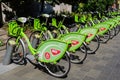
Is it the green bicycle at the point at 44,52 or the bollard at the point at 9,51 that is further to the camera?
the bollard at the point at 9,51

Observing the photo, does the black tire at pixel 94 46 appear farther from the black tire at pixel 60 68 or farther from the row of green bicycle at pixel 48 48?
the black tire at pixel 60 68

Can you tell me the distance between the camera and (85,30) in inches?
280

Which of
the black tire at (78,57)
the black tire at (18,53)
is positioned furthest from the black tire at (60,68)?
the black tire at (18,53)

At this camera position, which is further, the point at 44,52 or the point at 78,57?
the point at 78,57

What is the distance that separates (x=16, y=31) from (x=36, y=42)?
3.27 feet

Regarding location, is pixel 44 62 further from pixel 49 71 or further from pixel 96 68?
pixel 96 68

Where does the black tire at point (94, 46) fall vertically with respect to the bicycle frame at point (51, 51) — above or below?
below

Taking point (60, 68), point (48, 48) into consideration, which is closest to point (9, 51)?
point (48, 48)

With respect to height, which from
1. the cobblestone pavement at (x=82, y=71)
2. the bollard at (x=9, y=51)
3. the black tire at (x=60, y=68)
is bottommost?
the cobblestone pavement at (x=82, y=71)

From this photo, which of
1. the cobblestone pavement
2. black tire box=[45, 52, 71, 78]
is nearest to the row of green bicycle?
black tire box=[45, 52, 71, 78]

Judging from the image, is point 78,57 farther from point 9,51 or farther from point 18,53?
point 9,51

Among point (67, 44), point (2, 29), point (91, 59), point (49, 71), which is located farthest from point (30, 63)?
point (2, 29)

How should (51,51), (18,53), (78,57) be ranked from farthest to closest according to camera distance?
1. (78,57)
2. (18,53)
3. (51,51)

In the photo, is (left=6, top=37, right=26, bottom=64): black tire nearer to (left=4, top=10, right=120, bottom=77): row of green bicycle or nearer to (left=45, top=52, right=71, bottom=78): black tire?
(left=4, top=10, right=120, bottom=77): row of green bicycle
